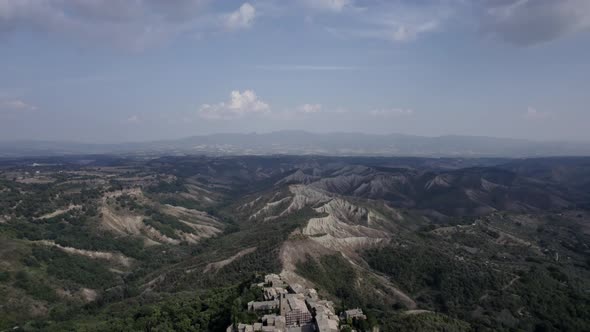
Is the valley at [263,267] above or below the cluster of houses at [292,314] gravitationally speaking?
below

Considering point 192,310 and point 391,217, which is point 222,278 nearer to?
point 192,310

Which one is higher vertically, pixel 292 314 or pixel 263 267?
pixel 292 314

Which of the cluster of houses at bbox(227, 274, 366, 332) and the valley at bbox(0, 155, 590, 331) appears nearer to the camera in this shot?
the cluster of houses at bbox(227, 274, 366, 332)

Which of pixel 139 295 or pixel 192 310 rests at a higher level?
pixel 192 310

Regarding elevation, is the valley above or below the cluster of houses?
below

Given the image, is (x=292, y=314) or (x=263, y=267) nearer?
(x=292, y=314)

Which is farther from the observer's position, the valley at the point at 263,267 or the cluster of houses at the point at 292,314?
the valley at the point at 263,267

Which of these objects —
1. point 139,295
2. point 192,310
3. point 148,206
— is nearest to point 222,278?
point 139,295

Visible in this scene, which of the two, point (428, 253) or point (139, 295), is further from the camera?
point (428, 253)
